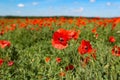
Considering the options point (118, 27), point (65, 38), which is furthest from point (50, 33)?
point (65, 38)

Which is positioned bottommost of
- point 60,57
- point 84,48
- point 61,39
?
point 60,57

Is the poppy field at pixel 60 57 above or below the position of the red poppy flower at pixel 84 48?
below

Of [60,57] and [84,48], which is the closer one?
[84,48]

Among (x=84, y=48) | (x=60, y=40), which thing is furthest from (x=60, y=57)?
(x=60, y=40)

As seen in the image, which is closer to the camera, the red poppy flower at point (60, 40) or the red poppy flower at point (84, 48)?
the red poppy flower at point (60, 40)

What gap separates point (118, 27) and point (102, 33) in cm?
101

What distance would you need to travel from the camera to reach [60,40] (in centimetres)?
315

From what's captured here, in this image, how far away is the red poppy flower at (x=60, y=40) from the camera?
310 centimetres

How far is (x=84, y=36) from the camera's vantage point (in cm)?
812

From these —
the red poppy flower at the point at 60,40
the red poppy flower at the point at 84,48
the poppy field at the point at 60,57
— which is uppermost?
the red poppy flower at the point at 60,40

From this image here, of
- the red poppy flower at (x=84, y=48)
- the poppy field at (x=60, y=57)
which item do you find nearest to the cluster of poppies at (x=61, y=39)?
the poppy field at (x=60, y=57)

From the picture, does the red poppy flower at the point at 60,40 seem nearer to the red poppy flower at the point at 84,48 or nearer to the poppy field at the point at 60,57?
the poppy field at the point at 60,57

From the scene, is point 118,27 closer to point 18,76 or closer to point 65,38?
point 18,76

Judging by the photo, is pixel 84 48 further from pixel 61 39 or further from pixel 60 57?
pixel 60 57
